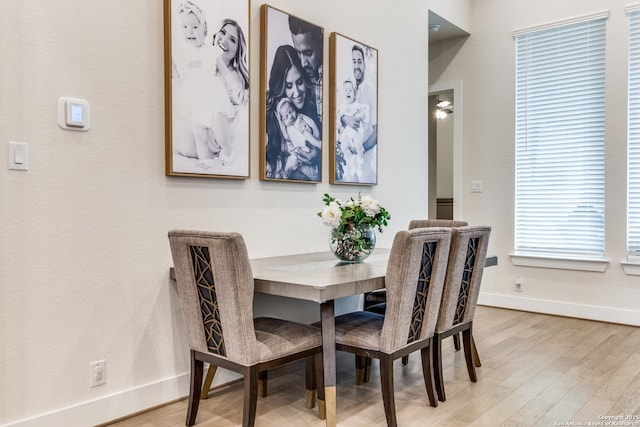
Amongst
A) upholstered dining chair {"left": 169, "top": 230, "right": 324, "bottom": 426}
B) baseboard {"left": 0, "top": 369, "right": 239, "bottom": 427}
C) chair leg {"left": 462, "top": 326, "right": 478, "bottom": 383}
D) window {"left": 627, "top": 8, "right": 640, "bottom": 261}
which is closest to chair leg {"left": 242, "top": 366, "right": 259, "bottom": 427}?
A: upholstered dining chair {"left": 169, "top": 230, "right": 324, "bottom": 426}

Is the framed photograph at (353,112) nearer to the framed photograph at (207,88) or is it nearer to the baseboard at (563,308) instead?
the framed photograph at (207,88)

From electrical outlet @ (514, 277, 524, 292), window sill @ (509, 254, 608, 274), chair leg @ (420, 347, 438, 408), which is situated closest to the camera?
chair leg @ (420, 347, 438, 408)

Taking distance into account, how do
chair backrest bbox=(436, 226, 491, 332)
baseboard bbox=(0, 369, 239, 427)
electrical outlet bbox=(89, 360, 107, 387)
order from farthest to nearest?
1. chair backrest bbox=(436, 226, 491, 332)
2. electrical outlet bbox=(89, 360, 107, 387)
3. baseboard bbox=(0, 369, 239, 427)

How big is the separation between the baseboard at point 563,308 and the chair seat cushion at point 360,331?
2815 mm

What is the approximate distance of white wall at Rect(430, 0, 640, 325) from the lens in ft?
13.6

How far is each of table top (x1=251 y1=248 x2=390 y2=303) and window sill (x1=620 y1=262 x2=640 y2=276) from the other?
2.67 m

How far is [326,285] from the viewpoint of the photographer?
6.20 feet

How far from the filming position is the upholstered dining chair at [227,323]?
1891 mm

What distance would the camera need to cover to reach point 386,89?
12.8 ft

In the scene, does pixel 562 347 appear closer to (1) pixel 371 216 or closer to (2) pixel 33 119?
(1) pixel 371 216

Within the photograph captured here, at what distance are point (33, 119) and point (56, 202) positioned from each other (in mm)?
346

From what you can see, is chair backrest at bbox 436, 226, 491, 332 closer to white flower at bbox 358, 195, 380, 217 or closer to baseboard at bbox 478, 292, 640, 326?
white flower at bbox 358, 195, 380, 217

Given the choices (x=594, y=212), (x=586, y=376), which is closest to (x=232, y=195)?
(x=586, y=376)

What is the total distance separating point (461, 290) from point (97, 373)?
1874 mm
